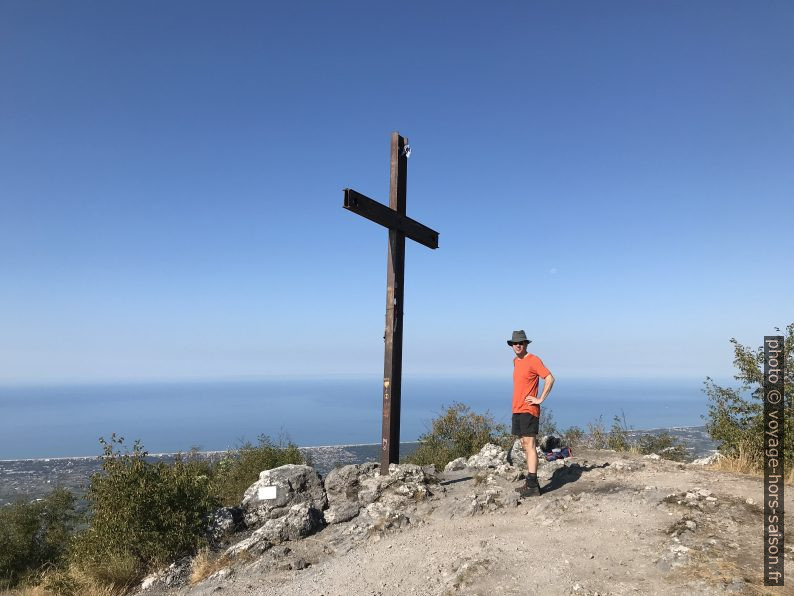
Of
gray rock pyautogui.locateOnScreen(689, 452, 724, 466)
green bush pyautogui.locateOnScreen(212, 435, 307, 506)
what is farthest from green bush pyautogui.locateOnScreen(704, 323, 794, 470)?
green bush pyautogui.locateOnScreen(212, 435, 307, 506)

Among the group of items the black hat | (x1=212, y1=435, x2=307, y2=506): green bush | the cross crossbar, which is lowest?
(x1=212, y1=435, x2=307, y2=506): green bush

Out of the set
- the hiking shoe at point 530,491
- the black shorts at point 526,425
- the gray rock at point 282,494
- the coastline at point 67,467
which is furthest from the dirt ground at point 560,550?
the coastline at point 67,467

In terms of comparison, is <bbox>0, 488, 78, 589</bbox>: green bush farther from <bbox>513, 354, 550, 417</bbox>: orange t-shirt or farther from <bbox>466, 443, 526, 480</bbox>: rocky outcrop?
<bbox>513, 354, 550, 417</bbox>: orange t-shirt

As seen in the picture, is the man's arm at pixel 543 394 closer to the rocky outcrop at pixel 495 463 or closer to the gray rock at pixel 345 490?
the rocky outcrop at pixel 495 463

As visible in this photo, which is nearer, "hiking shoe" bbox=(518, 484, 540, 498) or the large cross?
"hiking shoe" bbox=(518, 484, 540, 498)

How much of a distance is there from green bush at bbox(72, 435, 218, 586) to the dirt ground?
1213 millimetres

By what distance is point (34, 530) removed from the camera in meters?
29.1

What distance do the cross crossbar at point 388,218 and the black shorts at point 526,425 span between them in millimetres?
4111

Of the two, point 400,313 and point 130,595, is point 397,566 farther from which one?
point 400,313

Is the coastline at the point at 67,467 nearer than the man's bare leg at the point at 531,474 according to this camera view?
No

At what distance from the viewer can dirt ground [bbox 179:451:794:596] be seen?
4.50 m

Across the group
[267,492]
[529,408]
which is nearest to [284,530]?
[267,492]

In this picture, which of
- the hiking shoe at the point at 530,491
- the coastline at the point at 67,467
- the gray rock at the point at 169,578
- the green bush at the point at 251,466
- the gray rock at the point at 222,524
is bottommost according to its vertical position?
the coastline at the point at 67,467

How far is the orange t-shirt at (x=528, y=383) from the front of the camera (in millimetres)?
7605
